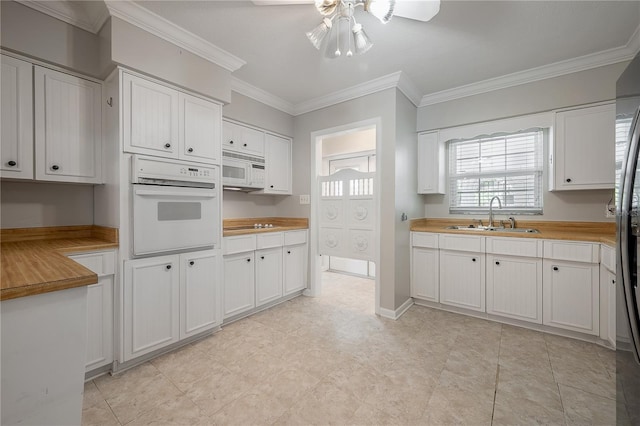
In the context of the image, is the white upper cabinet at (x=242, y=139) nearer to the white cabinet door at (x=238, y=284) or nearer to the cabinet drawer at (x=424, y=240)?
the white cabinet door at (x=238, y=284)

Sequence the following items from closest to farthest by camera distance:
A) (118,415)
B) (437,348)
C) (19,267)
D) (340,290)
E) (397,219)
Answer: (19,267) < (118,415) < (437,348) < (397,219) < (340,290)

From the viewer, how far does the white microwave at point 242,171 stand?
2.91m

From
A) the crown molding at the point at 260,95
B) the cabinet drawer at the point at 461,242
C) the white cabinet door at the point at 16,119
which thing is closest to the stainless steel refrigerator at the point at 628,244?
A: the cabinet drawer at the point at 461,242

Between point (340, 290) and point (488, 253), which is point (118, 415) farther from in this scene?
point (488, 253)

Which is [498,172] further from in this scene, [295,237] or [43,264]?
[43,264]

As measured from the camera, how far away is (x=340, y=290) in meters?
3.81

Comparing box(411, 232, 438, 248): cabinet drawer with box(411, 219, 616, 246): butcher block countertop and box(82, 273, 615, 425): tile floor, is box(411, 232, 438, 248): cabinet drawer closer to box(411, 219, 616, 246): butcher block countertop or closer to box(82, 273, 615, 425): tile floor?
box(411, 219, 616, 246): butcher block countertop

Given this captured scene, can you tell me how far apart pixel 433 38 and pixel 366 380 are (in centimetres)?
271

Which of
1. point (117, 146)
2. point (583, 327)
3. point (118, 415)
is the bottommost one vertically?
point (118, 415)

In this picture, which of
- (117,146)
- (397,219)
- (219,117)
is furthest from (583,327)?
(117,146)

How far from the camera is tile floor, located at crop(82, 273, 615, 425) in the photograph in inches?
59.2

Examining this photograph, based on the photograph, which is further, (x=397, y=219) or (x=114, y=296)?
(x=397, y=219)

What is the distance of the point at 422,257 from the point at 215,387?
246cm

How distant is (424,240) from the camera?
3.11m
